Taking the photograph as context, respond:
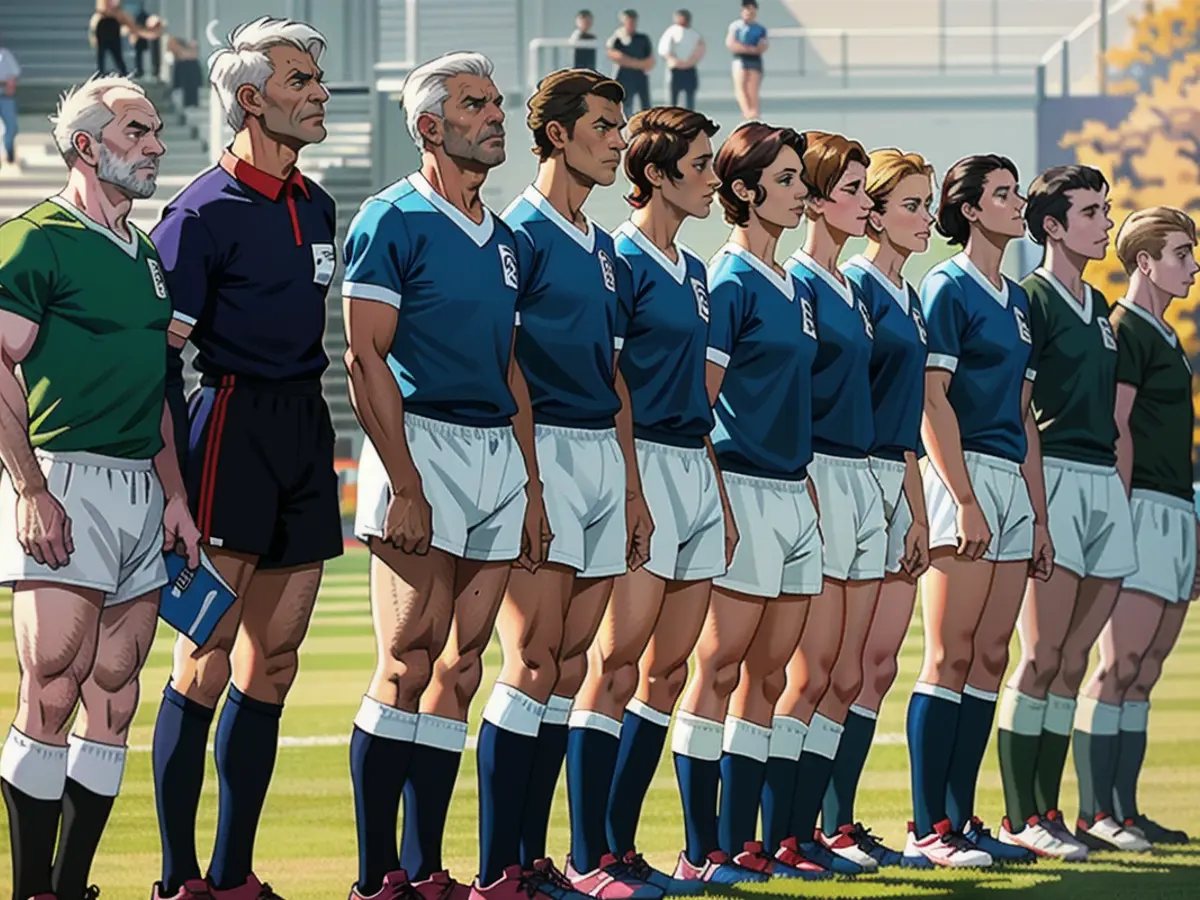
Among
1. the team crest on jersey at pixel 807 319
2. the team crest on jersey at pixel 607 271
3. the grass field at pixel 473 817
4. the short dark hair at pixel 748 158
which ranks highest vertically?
the short dark hair at pixel 748 158

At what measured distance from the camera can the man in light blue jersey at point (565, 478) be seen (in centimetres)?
605

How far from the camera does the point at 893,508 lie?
23.9ft

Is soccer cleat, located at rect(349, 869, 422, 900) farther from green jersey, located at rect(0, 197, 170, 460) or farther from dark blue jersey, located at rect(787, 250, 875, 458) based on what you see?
dark blue jersey, located at rect(787, 250, 875, 458)

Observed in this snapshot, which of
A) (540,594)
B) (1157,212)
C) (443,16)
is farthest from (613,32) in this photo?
(540,594)

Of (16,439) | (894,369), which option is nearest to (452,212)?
(16,439)

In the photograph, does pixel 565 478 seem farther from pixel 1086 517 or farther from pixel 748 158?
pixel 1086 517

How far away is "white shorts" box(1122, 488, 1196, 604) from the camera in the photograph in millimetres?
8039

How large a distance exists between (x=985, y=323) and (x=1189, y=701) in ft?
18.2

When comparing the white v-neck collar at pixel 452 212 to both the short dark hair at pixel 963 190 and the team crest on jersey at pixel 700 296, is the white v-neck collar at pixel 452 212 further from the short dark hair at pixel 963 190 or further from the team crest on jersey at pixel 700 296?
the short dark hair at pixel 963 190

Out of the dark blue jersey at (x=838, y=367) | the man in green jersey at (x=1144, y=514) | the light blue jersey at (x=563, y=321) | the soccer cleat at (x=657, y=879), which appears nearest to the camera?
the light blue jersey at (x=563, y=321)

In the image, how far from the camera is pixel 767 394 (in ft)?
22.4

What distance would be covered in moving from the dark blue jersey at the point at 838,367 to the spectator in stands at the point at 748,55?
20555mm

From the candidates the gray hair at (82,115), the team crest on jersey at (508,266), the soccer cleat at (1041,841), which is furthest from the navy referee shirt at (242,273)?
the soccer cleat at (1041,841)

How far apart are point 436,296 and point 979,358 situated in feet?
7.53
